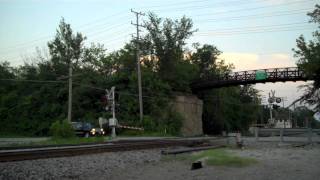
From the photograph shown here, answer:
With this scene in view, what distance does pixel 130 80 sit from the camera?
245ft

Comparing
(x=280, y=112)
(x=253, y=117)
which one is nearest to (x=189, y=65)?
(x=253, y=117)

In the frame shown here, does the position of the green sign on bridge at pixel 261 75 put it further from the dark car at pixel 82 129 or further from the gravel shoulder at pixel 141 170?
the gravel shoulder at pixel 141 170

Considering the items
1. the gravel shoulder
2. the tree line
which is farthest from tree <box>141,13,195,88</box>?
the gravel shoulder

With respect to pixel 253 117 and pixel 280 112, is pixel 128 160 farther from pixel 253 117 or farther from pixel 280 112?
pixel 280 112

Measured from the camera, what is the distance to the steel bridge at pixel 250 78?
77688 millimetres

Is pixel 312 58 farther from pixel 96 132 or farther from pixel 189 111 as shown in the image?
pixel 189 111

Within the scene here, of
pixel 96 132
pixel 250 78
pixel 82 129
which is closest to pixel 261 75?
pixel 250 78

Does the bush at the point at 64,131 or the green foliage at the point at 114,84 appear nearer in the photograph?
the bush at the point at 64,131

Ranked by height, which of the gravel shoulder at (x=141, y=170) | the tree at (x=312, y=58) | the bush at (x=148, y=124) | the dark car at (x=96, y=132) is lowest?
the gravel shoulder at (x=141, y=170)

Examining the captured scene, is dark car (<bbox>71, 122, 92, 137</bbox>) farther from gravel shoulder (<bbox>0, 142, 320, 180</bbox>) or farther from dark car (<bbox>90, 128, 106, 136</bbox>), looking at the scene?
gravel shoulder (<bbox>0, 142, 320, 180</bbox>)

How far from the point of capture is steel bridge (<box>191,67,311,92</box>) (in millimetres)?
77688

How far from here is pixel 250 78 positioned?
82.4 meters

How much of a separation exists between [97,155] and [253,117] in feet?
325

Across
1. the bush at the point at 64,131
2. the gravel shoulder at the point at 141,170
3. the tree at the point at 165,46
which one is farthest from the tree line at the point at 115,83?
the gravel shoulder at the point at 141,170
